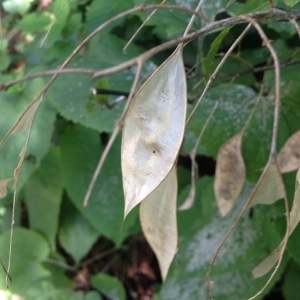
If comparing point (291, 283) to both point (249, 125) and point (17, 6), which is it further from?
point (17, 6)

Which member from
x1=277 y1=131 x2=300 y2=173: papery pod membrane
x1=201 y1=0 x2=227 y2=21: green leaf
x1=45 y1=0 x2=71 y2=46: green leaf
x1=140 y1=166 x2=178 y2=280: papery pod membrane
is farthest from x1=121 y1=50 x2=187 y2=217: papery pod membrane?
x1=45 y1=0 x2=71 y2=46: green leaf

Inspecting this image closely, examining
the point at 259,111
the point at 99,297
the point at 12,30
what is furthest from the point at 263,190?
the point at 12,30

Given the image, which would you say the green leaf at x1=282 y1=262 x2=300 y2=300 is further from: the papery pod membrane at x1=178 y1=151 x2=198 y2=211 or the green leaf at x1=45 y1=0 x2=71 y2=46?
the green leaf at x1=45 y1=0 x2=71 y2=46

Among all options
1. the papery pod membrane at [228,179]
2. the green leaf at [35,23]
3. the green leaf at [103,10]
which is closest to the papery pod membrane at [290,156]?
the papery pod membrane at [228,179]

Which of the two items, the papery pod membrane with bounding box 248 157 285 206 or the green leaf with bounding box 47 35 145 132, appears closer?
the papery pod membrane with bounding box 248 157 285 206

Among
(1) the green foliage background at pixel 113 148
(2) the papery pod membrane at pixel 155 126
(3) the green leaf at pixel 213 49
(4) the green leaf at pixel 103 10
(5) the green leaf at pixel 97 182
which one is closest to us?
(2) the papery pod membrane at pixel 155 126

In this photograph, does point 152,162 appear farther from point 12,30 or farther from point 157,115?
point 12,30

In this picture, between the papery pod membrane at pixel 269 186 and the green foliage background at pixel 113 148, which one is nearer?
the papery pod membrane at pixel 269 186

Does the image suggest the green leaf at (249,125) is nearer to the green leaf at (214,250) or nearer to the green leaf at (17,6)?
the green leaf at (214,250)
